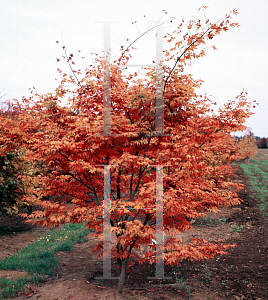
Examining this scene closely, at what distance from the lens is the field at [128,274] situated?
242 inches

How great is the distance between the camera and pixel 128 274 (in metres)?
7.62

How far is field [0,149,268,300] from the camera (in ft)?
20.2

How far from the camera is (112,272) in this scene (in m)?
7.87

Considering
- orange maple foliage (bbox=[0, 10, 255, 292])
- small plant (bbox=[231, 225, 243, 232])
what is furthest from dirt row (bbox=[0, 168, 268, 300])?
orange maple foliage (bbox=[0, 10, 255, 292])

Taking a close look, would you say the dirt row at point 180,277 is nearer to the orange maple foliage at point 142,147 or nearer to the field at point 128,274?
the field at point 128,274

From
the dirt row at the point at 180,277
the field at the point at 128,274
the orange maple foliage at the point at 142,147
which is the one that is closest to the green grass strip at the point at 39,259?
the field at the point at 128,274

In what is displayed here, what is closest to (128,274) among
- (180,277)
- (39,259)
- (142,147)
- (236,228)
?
(180,277)

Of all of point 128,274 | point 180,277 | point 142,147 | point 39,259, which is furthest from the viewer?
point 39,259

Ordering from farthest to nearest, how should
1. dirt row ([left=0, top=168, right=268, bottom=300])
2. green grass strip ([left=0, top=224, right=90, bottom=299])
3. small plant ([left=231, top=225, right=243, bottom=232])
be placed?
1. small plant ([left=231, top=225, right=243, bottom=232])
2. green grass strip ([left=0, top=224, right=90, bottom=299])
3. dirt row ([left=0, top=168, right=268, bottom=300])

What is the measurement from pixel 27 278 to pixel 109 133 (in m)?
5.15

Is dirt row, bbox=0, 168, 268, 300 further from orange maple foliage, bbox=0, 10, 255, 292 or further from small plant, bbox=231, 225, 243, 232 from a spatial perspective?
orange maple foliage, bbox=0, 10, 255, 292

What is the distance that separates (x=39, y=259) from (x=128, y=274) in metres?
3.22

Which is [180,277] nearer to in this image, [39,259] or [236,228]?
[39,259]

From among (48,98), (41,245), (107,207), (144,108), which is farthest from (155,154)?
(41,245)
